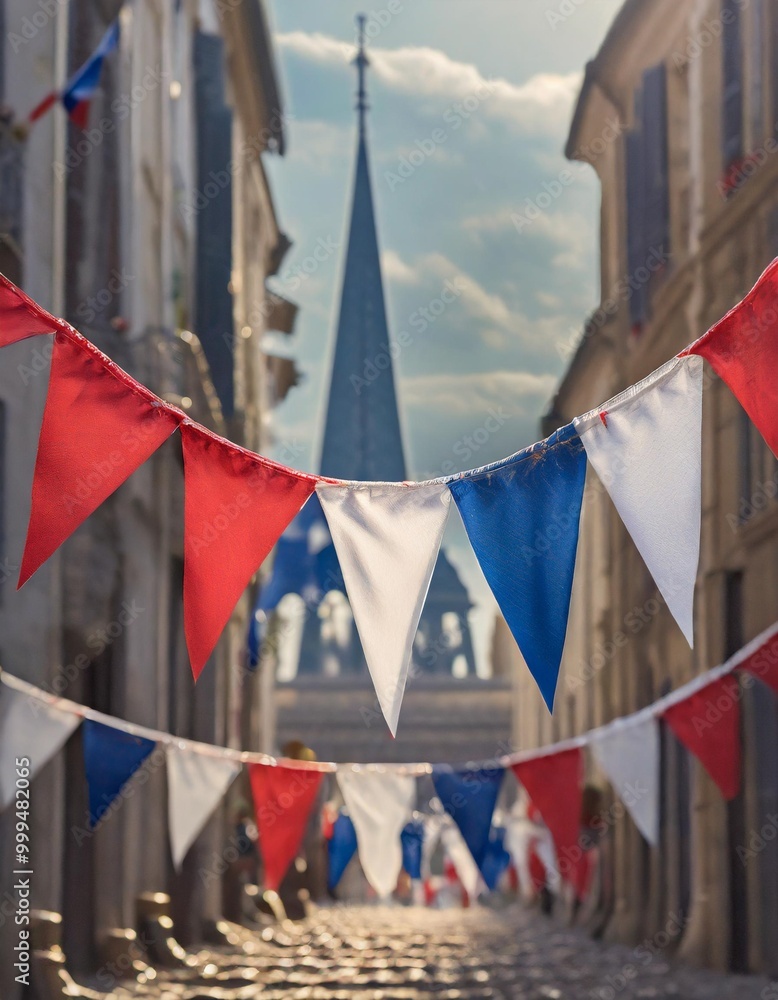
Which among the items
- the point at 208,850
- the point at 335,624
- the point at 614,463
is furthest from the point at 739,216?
the point at 335,624

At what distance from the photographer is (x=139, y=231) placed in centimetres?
1611

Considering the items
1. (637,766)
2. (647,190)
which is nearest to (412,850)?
(647,190)

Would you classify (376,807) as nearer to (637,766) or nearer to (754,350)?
(637,766)

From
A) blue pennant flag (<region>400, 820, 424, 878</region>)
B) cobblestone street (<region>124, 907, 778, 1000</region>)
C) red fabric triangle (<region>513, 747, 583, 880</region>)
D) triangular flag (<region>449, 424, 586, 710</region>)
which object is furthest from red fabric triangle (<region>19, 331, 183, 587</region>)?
blue pennant flag (<region>400, 820, 424, 878</region>)

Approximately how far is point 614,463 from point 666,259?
1390cm

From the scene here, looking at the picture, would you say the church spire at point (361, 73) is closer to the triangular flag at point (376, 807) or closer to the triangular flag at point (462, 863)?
the triangular flag at point (462, 863)

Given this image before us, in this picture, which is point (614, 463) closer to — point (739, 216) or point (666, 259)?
point (739, 216)

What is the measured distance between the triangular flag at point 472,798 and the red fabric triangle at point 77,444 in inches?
320

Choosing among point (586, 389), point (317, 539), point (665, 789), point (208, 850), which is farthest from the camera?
point (586, 389)

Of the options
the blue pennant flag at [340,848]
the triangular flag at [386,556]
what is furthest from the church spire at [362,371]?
the triangular flag at [386,556]

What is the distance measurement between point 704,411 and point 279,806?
6388 mm

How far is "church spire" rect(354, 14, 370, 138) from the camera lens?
53938mm

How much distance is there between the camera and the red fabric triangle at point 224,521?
555 centimetres

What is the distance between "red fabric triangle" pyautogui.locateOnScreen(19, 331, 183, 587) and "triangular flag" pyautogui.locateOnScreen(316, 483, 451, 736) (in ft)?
Answer: 2.73
